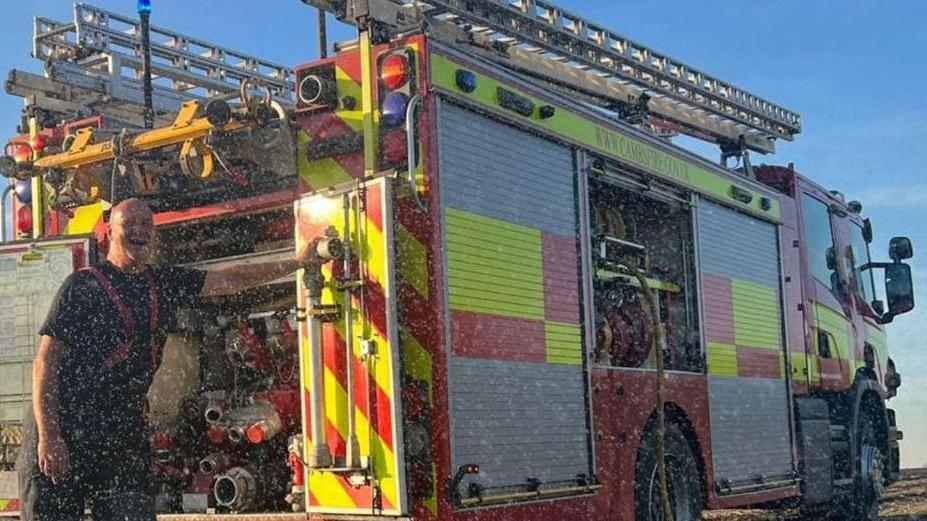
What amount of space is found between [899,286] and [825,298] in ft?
4.70

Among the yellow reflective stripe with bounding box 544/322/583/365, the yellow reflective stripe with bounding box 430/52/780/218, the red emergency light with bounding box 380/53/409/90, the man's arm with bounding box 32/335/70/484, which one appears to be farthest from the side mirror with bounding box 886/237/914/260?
the man's arm with bounding box 32/335/70/484

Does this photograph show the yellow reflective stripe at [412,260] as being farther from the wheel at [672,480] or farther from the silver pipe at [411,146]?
the wheel at [672,480]

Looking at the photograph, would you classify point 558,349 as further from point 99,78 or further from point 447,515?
point 99,78

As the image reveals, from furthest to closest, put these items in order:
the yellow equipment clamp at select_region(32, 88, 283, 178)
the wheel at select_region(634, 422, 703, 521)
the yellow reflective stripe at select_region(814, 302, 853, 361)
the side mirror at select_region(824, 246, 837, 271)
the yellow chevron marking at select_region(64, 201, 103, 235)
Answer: the side mirror at select_region(824, 246, 837, 271) < the yellow reflective stripe at select_region(814, 302, 853, 361) < the wheel at select_region(634, 422, 703, 521) < the yellow chevron marking at select_region(64, 201, 103, 235) < the yellow equipment clamp at select_region(32, 88, 283, 178)

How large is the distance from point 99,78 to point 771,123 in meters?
6.04

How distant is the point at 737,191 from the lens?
8.80m

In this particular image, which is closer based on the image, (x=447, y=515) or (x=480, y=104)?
(x=447, y=515)

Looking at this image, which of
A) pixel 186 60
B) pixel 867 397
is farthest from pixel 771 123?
pixel 186 60

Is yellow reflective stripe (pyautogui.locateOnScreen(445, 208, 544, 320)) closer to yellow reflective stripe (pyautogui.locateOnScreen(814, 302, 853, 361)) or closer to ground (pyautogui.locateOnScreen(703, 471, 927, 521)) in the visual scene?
yellow reflective stripe (pyautogui.locateOnScreen(814, 302, 853, 361))

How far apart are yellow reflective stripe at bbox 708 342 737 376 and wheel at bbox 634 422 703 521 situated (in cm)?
66

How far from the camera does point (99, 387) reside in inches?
182

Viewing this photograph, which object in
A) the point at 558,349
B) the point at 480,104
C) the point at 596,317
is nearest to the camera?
the point at 480,104

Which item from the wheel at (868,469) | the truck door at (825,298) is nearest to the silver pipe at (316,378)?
the truck door at (825,298)

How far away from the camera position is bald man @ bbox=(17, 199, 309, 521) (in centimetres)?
442
